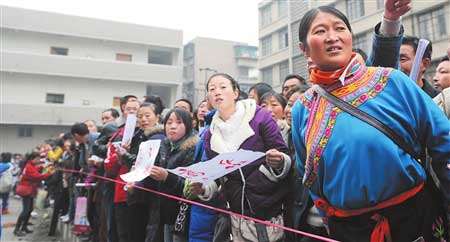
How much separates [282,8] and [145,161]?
23.5 m

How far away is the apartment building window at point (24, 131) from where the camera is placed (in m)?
20.6

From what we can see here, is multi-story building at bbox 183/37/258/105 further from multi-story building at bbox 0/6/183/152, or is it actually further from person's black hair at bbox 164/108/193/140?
person's black hair at bbox 164/108/193/140

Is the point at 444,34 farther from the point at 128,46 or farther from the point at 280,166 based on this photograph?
the point at 128,46

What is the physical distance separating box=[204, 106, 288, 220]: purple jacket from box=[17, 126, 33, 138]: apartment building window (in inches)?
866

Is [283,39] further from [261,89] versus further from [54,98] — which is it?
[261,89]

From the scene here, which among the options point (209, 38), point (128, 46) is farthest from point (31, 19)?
point (209, 38)

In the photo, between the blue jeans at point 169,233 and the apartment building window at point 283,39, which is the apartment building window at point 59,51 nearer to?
the apartment building window at point 283,39

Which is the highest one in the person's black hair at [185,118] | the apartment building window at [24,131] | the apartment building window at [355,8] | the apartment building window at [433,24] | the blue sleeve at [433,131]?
the apartment building window at [355,8]

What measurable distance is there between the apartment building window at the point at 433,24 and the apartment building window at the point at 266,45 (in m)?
11.6

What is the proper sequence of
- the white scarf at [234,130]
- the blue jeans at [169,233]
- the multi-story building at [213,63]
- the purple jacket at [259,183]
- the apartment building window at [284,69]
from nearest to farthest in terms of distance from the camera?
1. the purple jacket at [259,183]
2. the white scarf at [234,130]
3. the blue jeans at [169,233]
4. the apartment building window at [284,69]
5. the multi-story building at [213,63]

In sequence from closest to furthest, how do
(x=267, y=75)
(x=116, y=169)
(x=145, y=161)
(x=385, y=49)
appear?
(x=385, y=49)
(x=145, y=161)
(x=116, y=169)
(x=267, y=75)

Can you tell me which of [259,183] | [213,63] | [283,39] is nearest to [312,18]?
[259,183]

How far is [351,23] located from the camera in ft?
57.5

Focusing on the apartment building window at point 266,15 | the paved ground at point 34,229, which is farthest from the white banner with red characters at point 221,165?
the apartment building window at point 266,15
